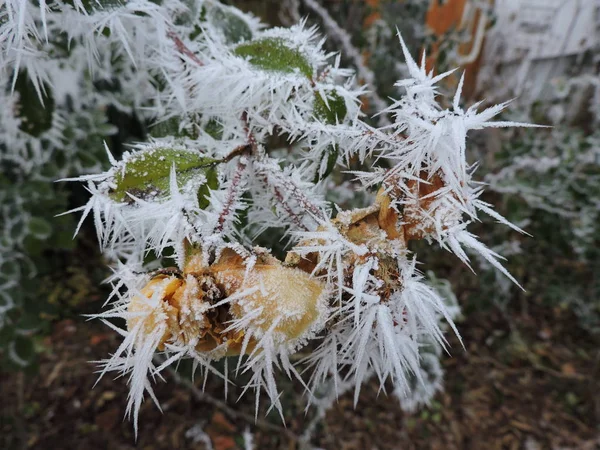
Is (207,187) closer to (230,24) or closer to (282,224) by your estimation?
(282,224)

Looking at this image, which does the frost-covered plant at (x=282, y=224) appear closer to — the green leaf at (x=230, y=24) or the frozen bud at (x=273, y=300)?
the frozen bud at (x=273, y=300)

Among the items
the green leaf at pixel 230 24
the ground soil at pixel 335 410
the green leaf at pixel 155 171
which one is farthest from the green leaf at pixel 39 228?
the green leaf at pixel 155 171

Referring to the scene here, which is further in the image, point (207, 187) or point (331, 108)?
point (331, 108)

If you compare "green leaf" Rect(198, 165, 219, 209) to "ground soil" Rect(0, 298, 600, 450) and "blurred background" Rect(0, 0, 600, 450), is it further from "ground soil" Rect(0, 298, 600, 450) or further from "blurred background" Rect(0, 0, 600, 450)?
"ground soil" Rect(0, 298, 600, 450)

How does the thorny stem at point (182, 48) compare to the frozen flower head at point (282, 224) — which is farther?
the thorny stem at point (182, 48)

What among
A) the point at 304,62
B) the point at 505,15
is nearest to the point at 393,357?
the point at 304,62

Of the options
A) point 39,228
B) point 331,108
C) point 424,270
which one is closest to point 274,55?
point 331,108

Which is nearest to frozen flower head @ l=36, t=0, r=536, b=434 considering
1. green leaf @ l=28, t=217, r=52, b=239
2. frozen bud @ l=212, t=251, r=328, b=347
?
frozen bud @ l=212, t=251, r=328, b=347
